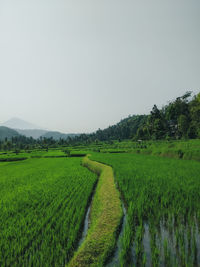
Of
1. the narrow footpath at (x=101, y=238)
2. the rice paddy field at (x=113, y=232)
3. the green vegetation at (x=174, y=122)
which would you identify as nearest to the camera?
the narrow footpath at (x=101, y=238)

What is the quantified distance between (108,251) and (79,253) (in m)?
0.57

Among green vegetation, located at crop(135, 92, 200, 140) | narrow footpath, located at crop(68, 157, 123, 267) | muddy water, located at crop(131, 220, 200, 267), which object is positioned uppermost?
green vegetation, located at crop(135, 92, 200, 140)

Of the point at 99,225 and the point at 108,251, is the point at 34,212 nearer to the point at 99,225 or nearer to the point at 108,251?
the point at 99,225

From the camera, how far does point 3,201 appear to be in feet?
18.1

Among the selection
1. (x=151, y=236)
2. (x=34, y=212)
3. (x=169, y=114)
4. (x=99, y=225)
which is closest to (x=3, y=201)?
(x=34, y=212)

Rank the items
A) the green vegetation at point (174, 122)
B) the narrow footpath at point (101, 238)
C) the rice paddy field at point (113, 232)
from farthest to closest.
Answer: the green vegetation at point (174, 122), the rice paddy field at point (113, 232), the narrow footpath at point (101, 238)

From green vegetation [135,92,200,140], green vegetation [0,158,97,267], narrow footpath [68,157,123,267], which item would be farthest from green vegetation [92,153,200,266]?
green vegetation [135,92,200,140]

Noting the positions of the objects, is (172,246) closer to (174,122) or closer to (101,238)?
(101,238)

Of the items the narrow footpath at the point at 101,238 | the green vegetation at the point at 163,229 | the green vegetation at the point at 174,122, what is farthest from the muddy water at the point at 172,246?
the green vegetation at the point at 174,122

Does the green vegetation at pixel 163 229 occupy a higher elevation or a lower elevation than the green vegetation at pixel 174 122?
lower

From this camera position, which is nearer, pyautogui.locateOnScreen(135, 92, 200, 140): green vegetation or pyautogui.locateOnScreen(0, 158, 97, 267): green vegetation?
pyautogui.locateOnScreen(0, 158, 97, 267): green vegetation

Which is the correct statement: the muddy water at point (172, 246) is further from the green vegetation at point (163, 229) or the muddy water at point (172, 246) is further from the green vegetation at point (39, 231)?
the green vegetation at point (39, 231)

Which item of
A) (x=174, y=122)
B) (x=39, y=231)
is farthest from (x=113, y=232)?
(x=174, y=122)

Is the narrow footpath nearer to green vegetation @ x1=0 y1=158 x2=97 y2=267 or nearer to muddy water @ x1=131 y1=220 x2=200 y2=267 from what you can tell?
green vegetation @ x1=0 y1=158 x2=97 y2=267
